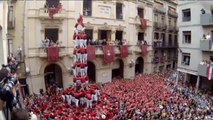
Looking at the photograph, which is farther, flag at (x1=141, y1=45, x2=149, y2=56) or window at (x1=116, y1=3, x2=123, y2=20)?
flag at (x1=141, y1=45, x2=149, y2=56)

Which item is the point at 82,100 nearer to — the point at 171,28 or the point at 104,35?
the point at 104,35

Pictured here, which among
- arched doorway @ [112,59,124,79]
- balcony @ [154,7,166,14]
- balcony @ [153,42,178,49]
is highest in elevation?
→ balcony @ [154,7,166,14]

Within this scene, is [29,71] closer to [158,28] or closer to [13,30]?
[13,30]

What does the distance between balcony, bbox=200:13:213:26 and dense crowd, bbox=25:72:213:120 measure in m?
7.05

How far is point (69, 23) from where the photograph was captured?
29844mm

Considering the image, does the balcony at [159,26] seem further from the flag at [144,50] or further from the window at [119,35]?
the window at [119,35]

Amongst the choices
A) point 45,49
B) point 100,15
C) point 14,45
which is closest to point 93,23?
point 100,15

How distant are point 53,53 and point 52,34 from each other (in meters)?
2.34

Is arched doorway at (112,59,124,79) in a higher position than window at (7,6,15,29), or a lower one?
lower

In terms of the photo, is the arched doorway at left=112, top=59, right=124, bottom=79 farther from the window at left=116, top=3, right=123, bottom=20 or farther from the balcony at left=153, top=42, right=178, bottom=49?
the balcony at left=153, top=42, right=178, bottom=49

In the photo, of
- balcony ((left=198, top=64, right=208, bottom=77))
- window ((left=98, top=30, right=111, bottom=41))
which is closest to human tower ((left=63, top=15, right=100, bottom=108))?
window ((left=98, top=30, right=111, bottom=41))

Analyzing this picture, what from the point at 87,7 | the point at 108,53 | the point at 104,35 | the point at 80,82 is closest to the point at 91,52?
the point at 108,53

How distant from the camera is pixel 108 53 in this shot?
33.2 metres

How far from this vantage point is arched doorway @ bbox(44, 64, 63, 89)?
29837 mm
